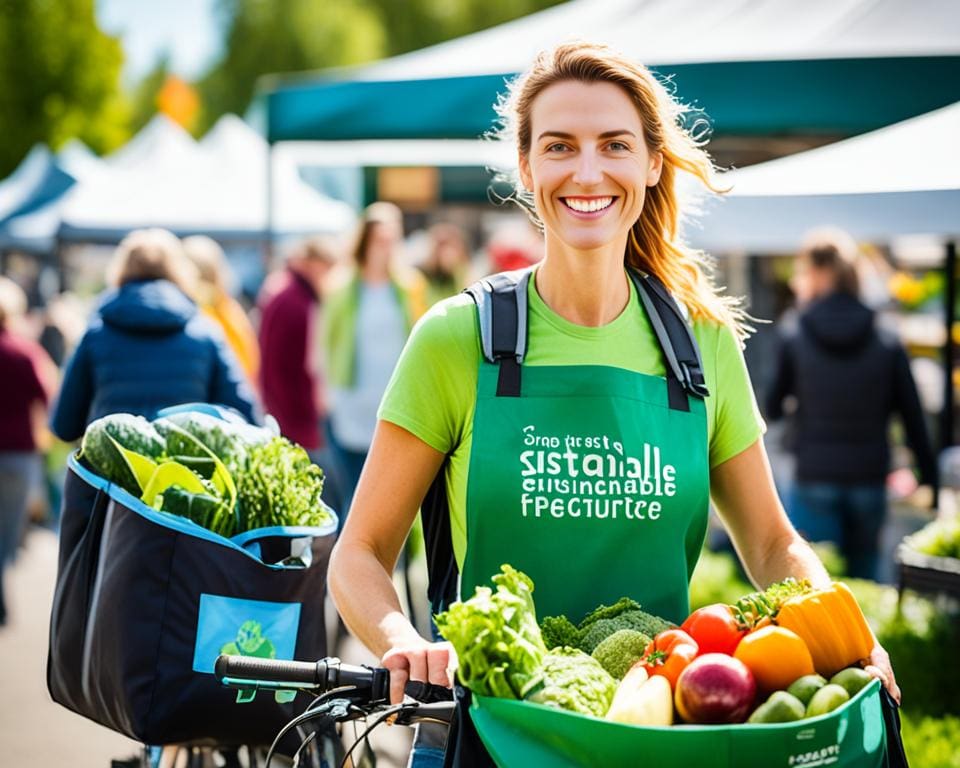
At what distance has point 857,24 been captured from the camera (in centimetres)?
754

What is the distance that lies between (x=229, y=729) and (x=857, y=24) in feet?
18.4

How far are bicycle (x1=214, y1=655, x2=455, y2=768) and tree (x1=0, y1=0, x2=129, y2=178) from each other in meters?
46.4

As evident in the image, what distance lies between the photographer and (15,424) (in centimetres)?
960

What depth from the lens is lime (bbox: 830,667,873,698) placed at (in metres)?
2.01

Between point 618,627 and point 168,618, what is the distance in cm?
128

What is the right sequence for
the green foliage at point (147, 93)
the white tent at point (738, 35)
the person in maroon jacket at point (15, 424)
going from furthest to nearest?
the green foliage at point (147, 93), the person in maroon jacket at point (15, 424), the white tent at point (738, 35)

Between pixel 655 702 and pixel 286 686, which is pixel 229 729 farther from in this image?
pixel 655 702

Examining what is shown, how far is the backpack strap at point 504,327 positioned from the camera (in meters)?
2.62

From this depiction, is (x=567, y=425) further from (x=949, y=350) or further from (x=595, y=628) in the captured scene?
(x=949, y=350)

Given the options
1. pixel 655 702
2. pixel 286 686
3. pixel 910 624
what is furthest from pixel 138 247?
pixel 655 702

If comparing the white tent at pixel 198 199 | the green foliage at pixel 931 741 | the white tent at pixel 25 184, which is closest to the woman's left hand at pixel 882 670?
the green foliage at pixel 931 741

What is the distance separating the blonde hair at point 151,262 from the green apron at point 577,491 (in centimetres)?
422

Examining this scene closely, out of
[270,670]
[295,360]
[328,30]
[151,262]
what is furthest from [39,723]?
[328,30]

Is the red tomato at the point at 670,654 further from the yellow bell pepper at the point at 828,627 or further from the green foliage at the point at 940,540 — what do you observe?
the green foliage at the point at 940,540
